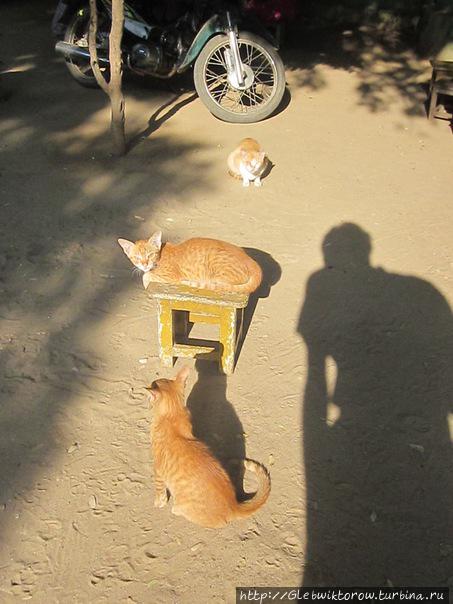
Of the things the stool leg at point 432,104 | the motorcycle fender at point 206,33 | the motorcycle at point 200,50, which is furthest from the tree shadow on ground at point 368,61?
the motorcycle fender at point 206,33

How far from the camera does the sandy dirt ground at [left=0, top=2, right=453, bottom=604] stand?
274cm

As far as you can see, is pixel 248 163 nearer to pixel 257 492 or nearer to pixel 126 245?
pixel 126 245

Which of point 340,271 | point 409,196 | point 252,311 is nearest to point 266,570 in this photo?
point 252,311

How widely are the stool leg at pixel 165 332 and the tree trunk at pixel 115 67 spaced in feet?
10.1

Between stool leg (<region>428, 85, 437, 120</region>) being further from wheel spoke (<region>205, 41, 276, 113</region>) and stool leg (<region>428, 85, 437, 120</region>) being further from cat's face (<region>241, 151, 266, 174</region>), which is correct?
cat's face (<region>241, 151, 266, 174</region>)

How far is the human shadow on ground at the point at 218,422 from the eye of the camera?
3137mm

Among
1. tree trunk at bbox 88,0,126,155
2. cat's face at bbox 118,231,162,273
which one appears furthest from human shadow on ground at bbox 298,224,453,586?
tree trunk at bbox 88,0,126,155

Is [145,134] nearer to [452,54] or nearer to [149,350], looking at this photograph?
[149,350]

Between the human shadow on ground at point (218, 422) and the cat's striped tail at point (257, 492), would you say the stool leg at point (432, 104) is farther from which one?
the cat's striped tail at point (257, 492)

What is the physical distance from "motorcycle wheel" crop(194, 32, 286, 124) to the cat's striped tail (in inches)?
191

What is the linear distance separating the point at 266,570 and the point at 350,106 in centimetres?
638

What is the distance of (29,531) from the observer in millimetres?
2801

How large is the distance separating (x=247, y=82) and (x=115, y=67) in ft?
5.70

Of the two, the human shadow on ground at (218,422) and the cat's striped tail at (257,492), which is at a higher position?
the cat's striped tail at (257,492)
